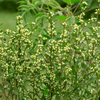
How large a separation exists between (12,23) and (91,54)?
11.0 ft

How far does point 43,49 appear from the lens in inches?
32.4

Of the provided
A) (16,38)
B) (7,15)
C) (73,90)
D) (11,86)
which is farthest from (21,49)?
(7,15)

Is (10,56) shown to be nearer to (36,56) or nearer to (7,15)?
(36,56)

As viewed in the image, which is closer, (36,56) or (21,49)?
(36,56)

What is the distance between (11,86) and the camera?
32.2 inches

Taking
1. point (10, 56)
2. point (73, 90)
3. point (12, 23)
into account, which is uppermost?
point (12, 23)

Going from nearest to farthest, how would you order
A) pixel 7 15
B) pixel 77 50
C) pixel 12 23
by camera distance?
pixel 77 50
pixel 12 23
pixel 7 15

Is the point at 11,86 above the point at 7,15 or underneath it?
underneath

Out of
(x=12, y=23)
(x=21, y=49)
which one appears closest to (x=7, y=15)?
(x=12, y=23)

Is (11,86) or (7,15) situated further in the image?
(7,15)

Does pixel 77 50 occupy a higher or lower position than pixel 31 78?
higher

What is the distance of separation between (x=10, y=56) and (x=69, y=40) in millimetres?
281

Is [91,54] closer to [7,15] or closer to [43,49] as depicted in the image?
[43,49]

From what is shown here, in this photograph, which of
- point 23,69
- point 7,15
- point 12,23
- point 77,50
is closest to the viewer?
point 77,50
